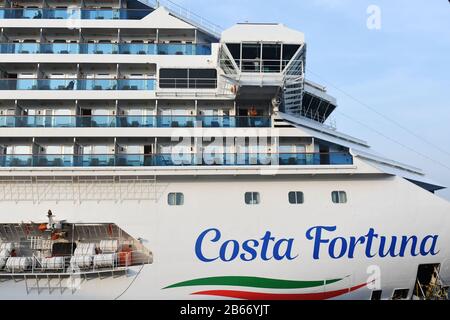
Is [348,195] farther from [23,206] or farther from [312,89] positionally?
[23,206]

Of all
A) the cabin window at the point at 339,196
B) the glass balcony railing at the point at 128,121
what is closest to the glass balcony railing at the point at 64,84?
the glass balcony railing at the point at 128,121

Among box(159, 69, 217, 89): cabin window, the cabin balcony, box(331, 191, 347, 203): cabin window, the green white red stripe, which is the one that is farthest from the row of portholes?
the cabin balcony

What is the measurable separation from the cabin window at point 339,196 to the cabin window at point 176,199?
5.09 meters

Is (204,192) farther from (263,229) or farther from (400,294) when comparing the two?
(400,294)

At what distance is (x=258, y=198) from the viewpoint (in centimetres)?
1496

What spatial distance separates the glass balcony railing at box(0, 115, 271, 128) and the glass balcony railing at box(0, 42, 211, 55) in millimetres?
3188

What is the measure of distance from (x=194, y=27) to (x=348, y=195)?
30.1 feet

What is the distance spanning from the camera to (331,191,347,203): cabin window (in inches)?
592

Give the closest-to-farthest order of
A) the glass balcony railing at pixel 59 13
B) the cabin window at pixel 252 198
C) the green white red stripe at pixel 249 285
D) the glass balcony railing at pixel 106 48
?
1. the green white red stripe at pixel 249 285
2. the cabin window at pixel 252 198
3. the glass balcony railing at pixel 106 48
4. the glass balcony railing at pixel 59 13

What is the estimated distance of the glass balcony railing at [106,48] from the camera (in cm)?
1752

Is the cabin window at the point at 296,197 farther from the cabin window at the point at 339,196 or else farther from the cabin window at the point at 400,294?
the cabin window at the point at 400,294

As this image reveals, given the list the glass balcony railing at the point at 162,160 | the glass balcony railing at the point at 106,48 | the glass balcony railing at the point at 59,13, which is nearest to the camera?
the glass balcony railing at the point at 162,160
